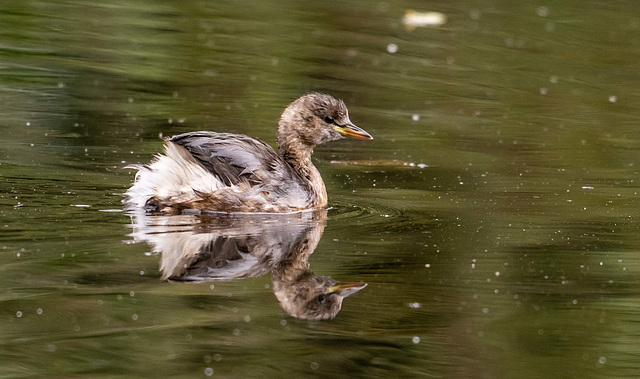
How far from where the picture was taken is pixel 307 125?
823 cm

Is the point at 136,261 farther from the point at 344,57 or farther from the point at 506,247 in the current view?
the point at 344,57

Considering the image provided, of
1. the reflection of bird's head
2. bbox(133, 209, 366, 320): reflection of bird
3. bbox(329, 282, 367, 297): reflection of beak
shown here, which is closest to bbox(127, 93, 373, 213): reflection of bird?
bbox(133, 209, 366, 320): reflection of bird

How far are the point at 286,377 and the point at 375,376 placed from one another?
37 centimetres

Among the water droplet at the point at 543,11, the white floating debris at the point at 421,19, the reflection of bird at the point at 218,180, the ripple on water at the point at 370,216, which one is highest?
the reflection of bird at the point at 218,180

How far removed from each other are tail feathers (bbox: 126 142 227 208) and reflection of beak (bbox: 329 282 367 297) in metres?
Answer: 1.90

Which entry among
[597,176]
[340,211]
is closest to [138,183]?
[340,211]

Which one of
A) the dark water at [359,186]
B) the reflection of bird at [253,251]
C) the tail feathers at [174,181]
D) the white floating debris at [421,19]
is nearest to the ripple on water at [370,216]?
the dark water at [359,186]

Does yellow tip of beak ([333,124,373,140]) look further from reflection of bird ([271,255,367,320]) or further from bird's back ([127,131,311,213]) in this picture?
reflection of bird ([271,255,367,320])

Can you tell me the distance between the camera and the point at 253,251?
6.28 m

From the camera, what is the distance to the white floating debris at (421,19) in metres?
14.8

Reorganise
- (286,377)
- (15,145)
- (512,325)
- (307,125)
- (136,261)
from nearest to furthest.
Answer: (286,377) < (512,325) < (136,261) < (307,125) < (15,145)

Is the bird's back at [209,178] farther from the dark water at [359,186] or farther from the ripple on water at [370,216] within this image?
the ripple on water at [370,216]

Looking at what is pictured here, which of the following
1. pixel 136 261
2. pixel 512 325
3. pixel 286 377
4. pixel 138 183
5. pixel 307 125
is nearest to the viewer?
pixel 286 377

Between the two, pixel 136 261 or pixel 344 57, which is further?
pixel 344 57
